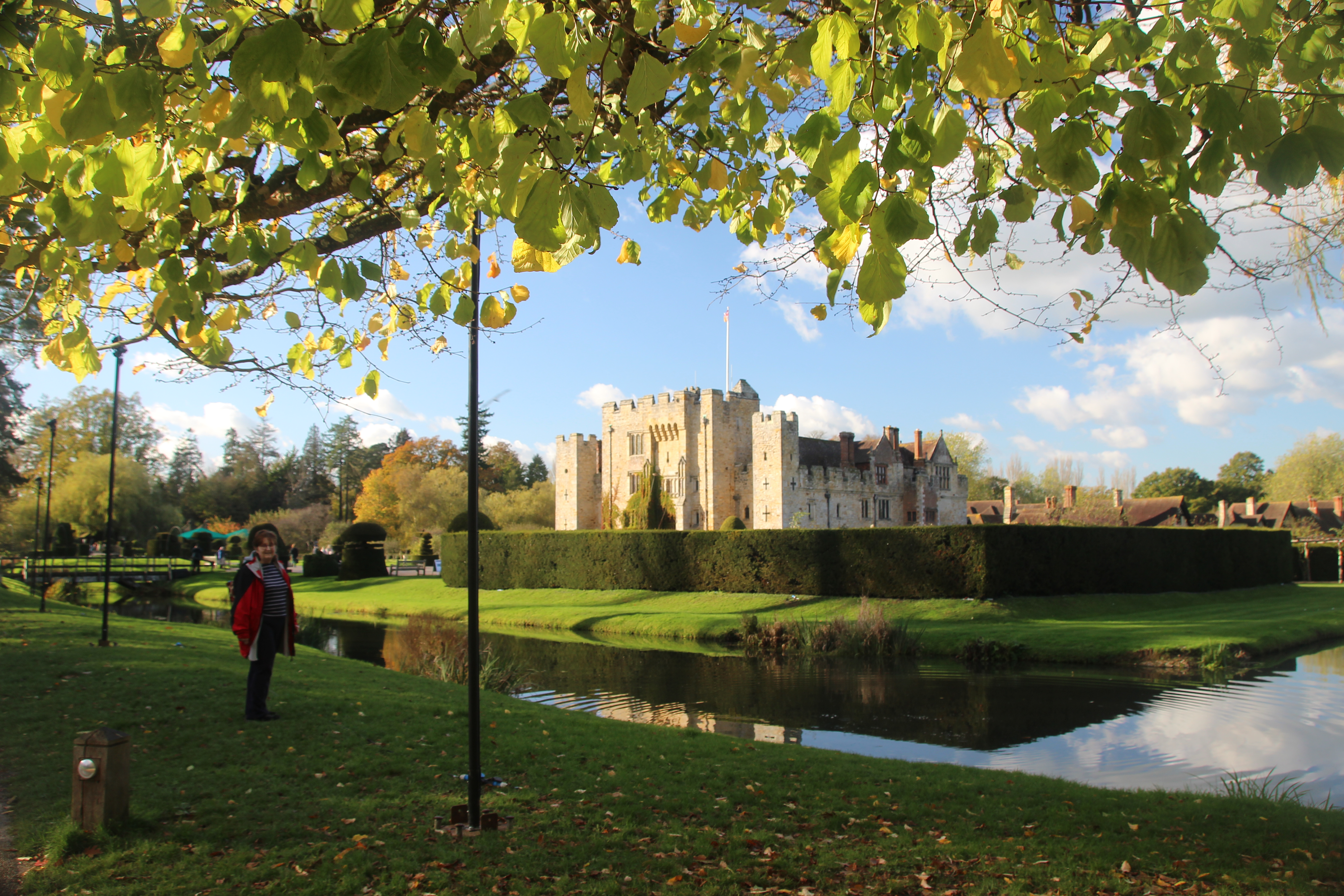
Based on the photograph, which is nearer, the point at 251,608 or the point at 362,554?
the point at 251,608

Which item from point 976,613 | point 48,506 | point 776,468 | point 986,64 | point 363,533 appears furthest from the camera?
point 776,468

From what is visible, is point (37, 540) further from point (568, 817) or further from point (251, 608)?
point (568, 817)

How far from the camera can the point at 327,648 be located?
1739cm

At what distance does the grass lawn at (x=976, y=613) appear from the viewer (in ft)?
50.1

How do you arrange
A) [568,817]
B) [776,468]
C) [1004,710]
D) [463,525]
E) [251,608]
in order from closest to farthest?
[568,817] < [251,608] < [1004,710] < [463,525] < [776,468]

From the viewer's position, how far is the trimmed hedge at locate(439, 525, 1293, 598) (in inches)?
824

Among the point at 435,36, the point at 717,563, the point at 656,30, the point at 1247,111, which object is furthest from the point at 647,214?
the point at 717,563

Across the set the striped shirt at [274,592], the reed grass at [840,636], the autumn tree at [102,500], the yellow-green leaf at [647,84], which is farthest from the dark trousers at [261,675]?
the autumn tree at [102,500]

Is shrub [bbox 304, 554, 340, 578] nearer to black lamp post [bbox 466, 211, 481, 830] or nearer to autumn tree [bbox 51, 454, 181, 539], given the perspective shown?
autumn tree [bbox 51, 454, 181, 539]

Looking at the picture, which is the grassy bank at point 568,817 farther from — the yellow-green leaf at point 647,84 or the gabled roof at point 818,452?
the gabled roof at point 818,452

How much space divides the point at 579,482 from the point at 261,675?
42280 mm

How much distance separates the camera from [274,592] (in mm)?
7164

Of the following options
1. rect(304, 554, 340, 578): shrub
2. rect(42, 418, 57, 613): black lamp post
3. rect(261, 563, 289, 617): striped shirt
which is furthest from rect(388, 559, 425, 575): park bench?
rect(261, 563, 289, 617): striped shirt

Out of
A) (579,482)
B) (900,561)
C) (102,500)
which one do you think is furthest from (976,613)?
(102,500)
